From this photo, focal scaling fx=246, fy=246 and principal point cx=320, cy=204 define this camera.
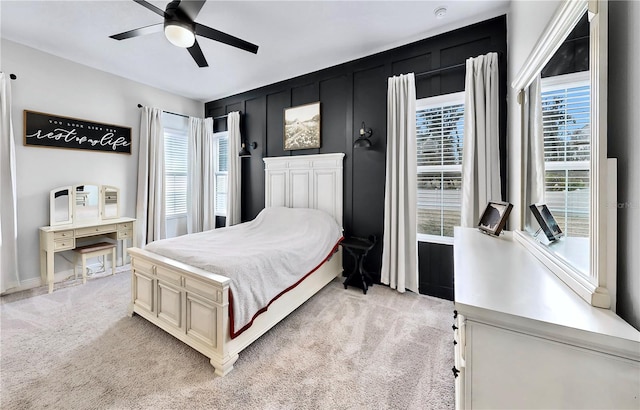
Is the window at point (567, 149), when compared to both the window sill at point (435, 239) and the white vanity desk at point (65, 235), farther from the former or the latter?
the white vanity desk at point (65, 235)

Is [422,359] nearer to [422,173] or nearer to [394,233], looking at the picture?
[394,233]

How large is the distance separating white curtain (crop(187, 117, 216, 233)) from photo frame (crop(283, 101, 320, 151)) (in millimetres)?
1764

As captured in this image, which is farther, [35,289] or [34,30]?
[35,289]

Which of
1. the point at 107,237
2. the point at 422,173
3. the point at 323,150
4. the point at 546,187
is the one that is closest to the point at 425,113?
the point at 422,173

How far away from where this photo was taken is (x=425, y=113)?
2861mm

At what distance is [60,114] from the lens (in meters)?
3.22

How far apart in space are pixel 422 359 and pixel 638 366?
146 centimetres

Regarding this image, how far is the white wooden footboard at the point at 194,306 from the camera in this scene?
5.55 feet

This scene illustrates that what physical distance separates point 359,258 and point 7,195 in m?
4.13

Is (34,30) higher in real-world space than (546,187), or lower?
higher

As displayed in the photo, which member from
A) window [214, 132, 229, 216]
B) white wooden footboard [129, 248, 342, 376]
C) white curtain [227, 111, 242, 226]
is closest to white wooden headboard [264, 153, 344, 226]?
white curtain [227, 111, 242, 226]

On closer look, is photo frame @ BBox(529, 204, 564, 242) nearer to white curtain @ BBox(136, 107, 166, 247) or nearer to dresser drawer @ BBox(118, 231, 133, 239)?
dresser drawer @ BBox(118, 231, 133, 239)

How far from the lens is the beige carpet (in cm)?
149

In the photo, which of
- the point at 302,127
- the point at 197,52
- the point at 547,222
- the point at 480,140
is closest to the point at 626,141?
the point at 547,222
